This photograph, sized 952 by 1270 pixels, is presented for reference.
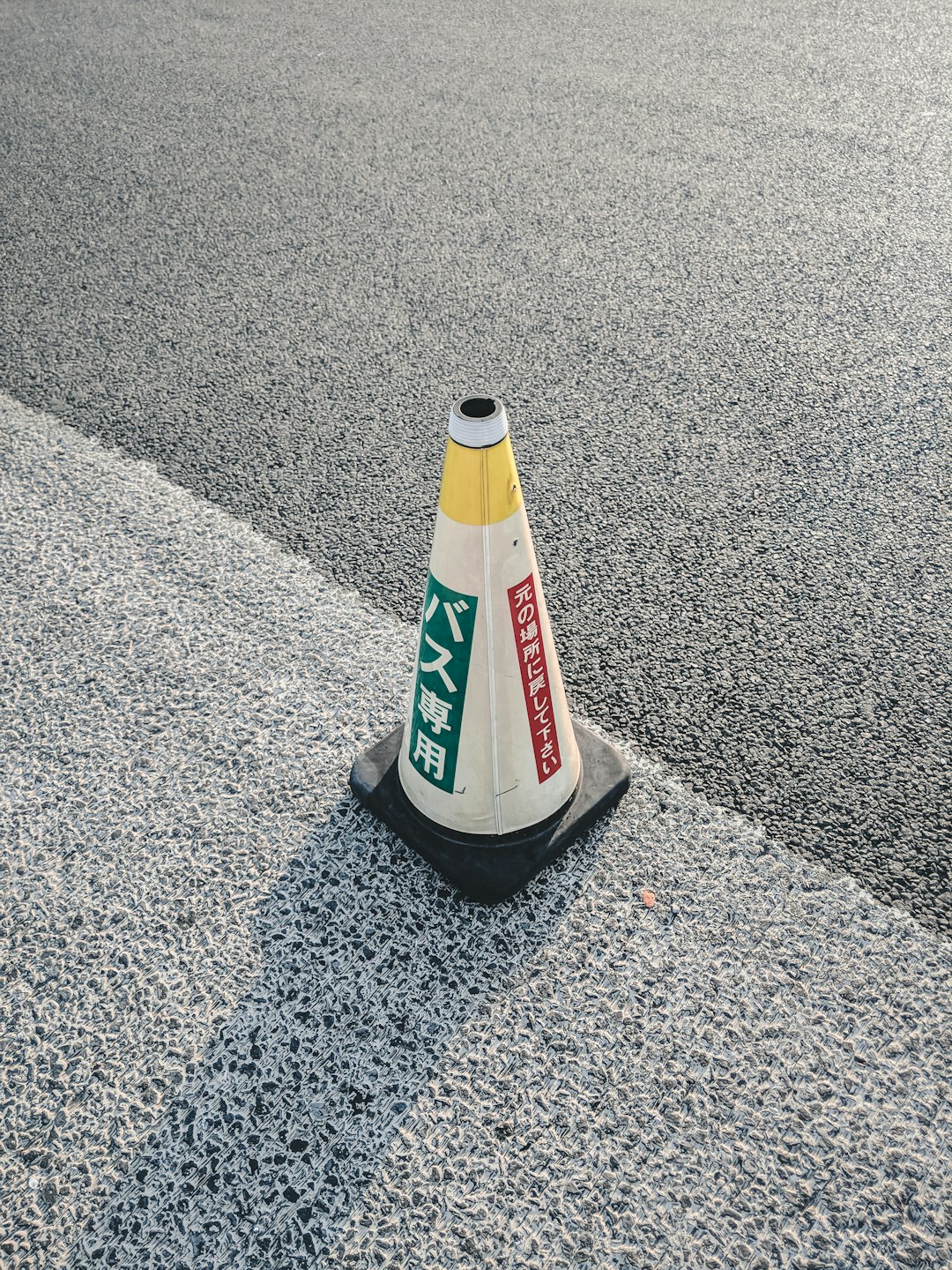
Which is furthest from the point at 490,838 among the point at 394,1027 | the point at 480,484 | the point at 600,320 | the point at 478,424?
the point at 600,320

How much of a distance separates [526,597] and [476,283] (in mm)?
2646

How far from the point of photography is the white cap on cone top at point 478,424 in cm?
167

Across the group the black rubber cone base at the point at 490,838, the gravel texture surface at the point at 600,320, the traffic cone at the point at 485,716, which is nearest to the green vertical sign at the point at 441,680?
the traffic cone at the point at 485,716

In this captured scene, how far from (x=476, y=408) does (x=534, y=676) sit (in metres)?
0.56

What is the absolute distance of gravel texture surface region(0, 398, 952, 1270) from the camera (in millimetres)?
1578

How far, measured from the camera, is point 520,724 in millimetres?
1939

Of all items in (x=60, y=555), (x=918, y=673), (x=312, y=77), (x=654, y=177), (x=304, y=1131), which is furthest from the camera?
(x=312, y=77)

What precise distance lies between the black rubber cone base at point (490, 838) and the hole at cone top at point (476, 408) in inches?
34.1

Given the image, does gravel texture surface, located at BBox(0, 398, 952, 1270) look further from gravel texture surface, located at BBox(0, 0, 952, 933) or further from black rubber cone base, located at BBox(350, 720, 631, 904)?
gravel texture surface, located at BBox(0, 0, 952, 933)

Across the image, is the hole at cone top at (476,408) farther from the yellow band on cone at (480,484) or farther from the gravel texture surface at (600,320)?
the gravel texture surface at (600,320)

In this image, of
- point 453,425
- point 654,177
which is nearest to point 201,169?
point 654,177

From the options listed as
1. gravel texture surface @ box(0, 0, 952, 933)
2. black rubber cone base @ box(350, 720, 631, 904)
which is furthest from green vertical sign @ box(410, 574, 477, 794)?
gravel texture surface @ box(0, 0, 952, 933)

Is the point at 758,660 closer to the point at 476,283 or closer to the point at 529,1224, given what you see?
the point at 529,1224

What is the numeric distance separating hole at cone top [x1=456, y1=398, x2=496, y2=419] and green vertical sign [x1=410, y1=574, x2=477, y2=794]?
0.34 metres
